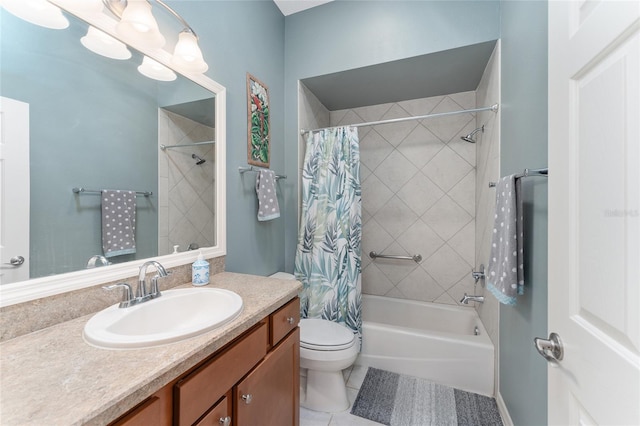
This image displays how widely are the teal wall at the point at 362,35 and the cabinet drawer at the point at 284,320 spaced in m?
0.98

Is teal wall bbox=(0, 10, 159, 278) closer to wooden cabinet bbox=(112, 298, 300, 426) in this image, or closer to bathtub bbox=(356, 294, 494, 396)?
wooden cabinet bbox=(112, 298, 300, 426)

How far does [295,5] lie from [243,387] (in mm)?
2490

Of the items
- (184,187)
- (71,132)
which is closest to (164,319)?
(184,187)

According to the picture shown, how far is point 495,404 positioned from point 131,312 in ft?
6.74

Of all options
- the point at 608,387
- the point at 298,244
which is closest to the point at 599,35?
the point at 608,387

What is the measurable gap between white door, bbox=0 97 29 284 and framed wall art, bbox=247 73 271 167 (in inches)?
39.5

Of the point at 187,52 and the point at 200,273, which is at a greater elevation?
the point at 187,52

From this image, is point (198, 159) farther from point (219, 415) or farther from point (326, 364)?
point (326, 364)

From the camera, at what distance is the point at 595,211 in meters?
0.51

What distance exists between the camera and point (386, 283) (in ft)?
8.21

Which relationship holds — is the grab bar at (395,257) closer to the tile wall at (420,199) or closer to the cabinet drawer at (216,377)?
the tile wall at (420,199)

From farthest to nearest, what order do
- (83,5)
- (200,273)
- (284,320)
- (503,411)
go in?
(503,411)
(200,273)
(284,320)
(83,5)

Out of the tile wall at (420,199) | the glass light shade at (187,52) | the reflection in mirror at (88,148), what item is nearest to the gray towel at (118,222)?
the reflection in mirror at (88,148)

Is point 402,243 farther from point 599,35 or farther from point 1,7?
point 1,7
